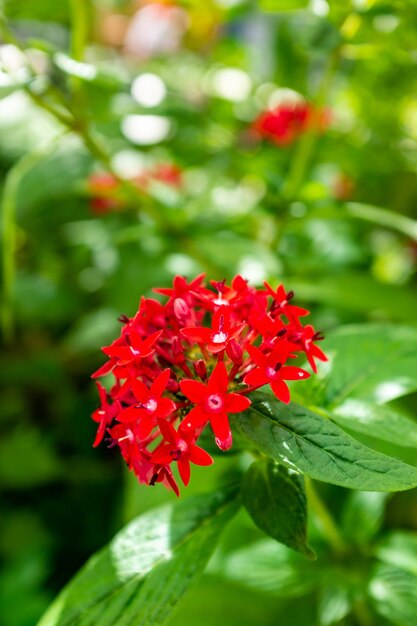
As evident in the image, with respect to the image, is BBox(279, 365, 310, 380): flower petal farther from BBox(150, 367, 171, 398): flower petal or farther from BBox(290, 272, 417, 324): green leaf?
BBox(290, 272, 417, 324): green leaf

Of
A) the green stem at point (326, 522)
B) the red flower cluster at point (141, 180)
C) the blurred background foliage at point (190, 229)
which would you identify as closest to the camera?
the green stem at point (326, 522)

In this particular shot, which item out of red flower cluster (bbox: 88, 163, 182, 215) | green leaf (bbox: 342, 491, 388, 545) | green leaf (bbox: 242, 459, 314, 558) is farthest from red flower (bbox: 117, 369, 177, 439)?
red flower cluster (bbox: 88, 163, 182, 215)

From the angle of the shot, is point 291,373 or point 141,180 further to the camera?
point 141,180

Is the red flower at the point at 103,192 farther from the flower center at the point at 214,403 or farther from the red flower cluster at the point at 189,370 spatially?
the flower center at the point at 214,403

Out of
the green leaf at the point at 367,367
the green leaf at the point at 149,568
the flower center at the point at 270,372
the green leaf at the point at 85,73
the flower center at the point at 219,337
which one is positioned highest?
the green leaf at the point at 85,73

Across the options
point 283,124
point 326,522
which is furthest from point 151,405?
point 283,124

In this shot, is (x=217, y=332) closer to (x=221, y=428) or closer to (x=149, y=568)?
(x=221, y=428)

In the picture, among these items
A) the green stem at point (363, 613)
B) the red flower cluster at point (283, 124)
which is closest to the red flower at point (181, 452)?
the green stem at point (363, 613)
